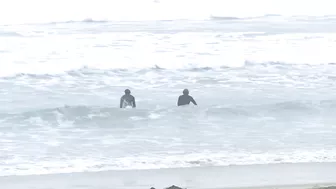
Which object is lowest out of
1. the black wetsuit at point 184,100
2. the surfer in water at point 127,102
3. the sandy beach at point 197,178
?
the sandy beach at point 197,178

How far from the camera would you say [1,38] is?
94.0 ft

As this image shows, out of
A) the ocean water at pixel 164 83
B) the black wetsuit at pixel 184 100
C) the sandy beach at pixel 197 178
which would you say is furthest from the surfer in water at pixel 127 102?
the sandy beach at pixel 197 178

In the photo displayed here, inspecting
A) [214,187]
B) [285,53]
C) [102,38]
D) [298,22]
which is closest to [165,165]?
[214,187]

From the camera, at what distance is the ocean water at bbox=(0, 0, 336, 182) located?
11422mm

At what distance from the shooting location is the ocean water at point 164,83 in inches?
450

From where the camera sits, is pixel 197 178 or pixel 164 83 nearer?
pixel 197 178

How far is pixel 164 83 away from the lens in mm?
20328

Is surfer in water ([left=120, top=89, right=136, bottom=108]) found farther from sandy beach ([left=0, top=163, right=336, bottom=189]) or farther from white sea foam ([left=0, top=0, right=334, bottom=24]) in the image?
white sea foam ([left=0, top=0, right=334, bottom=24])

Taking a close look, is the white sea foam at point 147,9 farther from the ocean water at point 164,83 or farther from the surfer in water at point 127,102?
the surfer in water at point 127,102

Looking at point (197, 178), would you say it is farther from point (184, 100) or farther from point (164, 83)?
point (164, 83)

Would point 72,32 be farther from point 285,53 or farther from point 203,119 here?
point 203,119

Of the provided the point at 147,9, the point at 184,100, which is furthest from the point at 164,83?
the point at 147,9

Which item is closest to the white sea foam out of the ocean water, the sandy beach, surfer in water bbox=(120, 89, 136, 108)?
the ocean water

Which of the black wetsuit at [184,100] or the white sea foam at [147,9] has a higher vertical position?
the white sea foam at [147,9]
